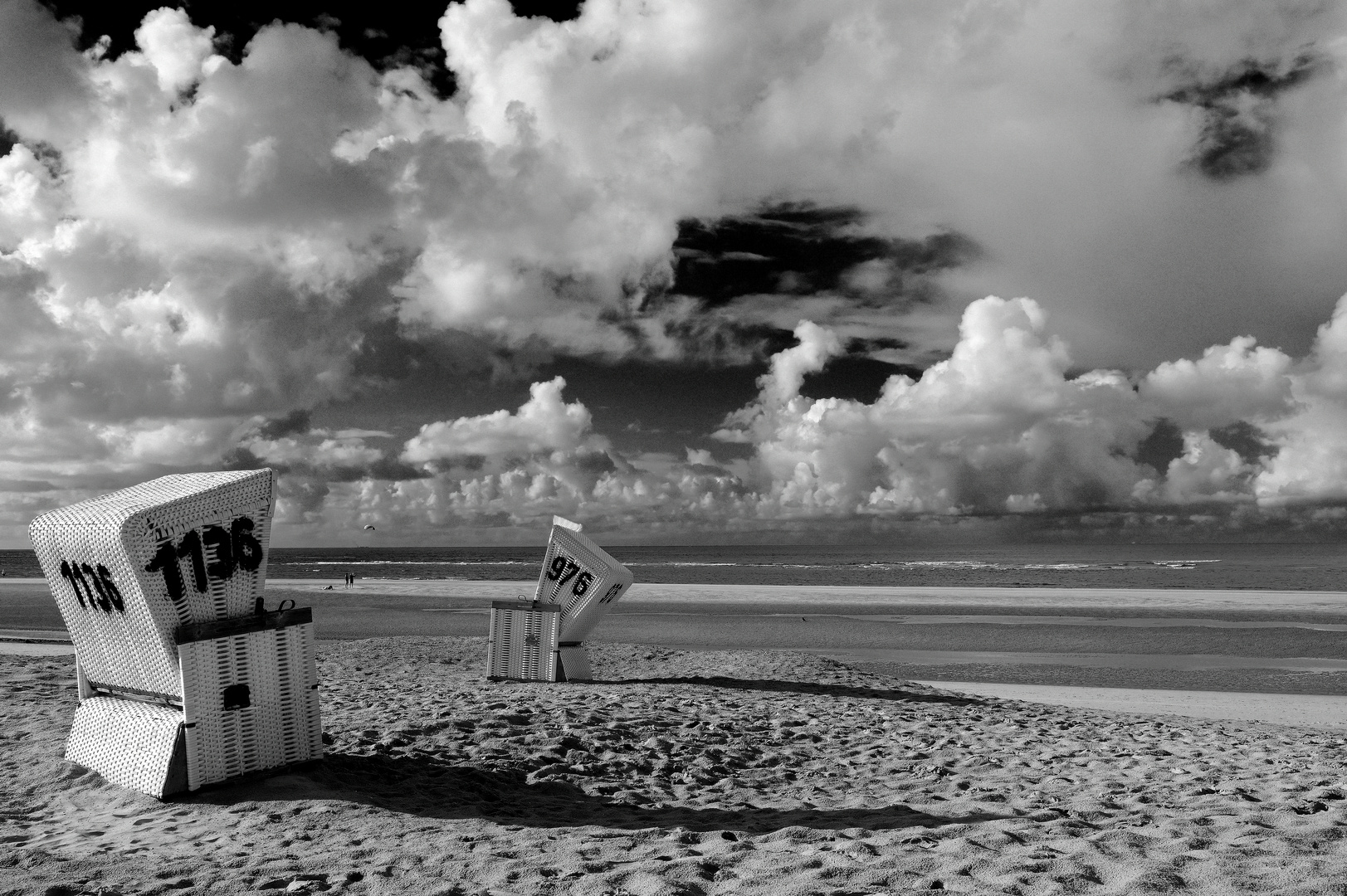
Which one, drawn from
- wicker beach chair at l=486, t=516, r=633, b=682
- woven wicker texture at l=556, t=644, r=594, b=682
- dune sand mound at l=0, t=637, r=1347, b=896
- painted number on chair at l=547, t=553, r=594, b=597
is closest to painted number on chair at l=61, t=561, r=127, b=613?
dune sand mound at l=0, t=637, r=1347, b=896

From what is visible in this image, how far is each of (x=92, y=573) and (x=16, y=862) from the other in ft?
6.92

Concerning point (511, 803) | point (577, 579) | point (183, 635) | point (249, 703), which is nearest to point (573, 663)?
point (577, 579)

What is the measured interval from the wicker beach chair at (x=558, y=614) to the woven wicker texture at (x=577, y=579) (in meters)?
0.01

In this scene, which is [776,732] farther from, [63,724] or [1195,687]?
[1195,687]

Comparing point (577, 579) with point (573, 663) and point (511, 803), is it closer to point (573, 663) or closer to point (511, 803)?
point (573, 663)

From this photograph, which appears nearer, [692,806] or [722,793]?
[692,806]

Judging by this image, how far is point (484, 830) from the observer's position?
5.63 meters

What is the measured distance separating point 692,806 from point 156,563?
13.0 ft

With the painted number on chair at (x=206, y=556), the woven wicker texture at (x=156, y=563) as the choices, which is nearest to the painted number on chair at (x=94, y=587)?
the woven wicker texture at (x=156, y=563)

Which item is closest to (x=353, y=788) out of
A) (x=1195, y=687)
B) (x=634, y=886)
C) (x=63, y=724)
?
(x=634, y=886)

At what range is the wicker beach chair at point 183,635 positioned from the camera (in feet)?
20.4

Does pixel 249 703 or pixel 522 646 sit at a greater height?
pixel 249 703

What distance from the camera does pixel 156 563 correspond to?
6133 millimetres

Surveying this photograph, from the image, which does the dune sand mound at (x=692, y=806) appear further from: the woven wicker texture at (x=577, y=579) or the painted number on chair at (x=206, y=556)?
the woven wicker texture at (x=577, y=579)
